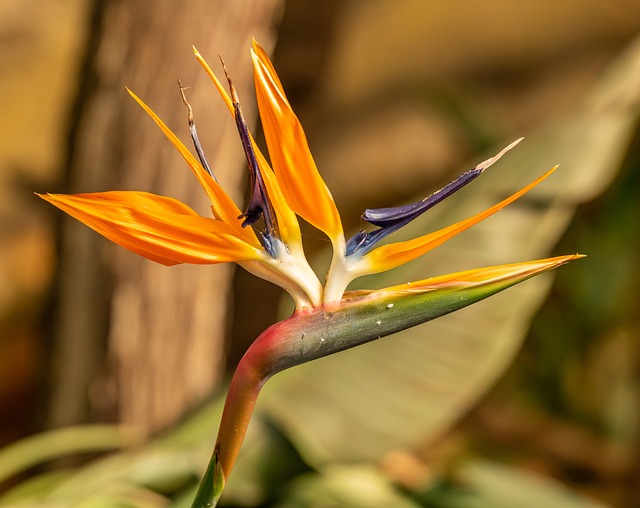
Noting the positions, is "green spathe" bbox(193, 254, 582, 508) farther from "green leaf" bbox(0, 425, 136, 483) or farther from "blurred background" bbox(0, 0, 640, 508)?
"green leaf" bbox(0, 425, 136, 483)

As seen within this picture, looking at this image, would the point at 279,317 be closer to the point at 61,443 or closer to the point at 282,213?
the point at 61,443

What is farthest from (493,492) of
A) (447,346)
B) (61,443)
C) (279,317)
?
(61,443)

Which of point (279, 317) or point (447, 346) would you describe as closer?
point (447, 346)

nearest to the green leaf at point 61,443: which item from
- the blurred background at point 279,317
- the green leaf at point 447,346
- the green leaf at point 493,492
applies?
the blurred background at point 279,317

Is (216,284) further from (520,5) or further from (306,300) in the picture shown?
(520,5)

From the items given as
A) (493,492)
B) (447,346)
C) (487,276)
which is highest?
(487,276)

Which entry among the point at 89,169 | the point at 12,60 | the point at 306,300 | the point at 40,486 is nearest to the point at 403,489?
the point at 40,486

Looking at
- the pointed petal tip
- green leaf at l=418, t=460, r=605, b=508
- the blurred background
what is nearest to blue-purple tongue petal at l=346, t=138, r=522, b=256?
the pointed petal tip
